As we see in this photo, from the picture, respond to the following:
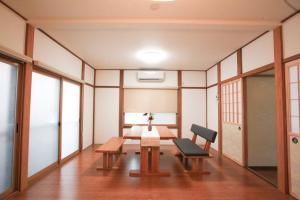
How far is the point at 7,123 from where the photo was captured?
2.33 metres

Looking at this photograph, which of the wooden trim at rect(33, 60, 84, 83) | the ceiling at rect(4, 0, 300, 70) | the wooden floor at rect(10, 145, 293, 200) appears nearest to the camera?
the ceiling at rect(4, 0, 300, 70)

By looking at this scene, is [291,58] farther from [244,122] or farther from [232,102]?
[232,102]

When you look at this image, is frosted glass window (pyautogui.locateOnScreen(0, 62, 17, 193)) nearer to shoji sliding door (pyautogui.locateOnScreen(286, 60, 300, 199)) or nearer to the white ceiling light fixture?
the white ceiling light fixture

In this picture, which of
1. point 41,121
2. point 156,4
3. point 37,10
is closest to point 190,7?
point 156,4

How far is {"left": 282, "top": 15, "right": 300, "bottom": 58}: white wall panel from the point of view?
7.60 feet

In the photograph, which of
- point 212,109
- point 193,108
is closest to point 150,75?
point 193,108

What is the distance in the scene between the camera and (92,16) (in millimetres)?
2488

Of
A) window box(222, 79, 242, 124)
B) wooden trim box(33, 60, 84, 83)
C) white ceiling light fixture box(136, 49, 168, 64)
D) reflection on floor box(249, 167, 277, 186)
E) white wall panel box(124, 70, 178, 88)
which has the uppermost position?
white ceiling light fixture box(136, 49, 168, 64)

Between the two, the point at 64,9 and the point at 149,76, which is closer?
the point at 64,9

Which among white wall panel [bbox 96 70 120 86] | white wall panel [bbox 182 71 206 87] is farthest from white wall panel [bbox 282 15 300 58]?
white wall panel [bbox 96 70 120 86]

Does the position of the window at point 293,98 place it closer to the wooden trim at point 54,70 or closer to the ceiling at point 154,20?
the ceiling at point 154,20

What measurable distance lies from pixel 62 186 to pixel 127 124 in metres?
3.25

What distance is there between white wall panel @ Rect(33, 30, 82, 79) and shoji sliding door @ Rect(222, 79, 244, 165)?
12.6 feet

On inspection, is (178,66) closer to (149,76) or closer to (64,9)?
(149,76)
